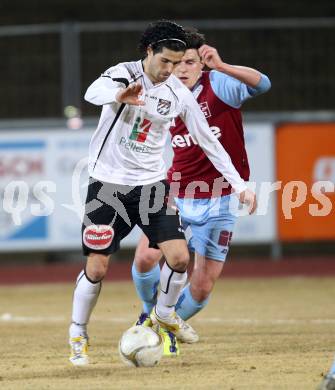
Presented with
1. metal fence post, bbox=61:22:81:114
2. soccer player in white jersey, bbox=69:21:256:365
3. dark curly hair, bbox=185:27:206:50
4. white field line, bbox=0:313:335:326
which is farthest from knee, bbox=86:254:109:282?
metal fence post, bbox=61:22:81:114

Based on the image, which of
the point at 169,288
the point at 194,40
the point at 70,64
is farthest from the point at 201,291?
the point at 70,64

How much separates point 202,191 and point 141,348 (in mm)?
1788

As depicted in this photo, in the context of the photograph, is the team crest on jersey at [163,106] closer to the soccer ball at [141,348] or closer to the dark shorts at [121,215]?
the dark shorts at [121,215]

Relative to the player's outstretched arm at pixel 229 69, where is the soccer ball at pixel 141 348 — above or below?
below

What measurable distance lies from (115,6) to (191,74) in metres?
9.40

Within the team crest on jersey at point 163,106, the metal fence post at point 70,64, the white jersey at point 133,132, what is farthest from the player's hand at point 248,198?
the metal fence post at point 70,64

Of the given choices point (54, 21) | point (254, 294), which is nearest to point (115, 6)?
point (54, 21)

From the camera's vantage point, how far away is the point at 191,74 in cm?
839

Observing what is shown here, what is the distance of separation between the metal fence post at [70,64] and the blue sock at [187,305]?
22.4 ft

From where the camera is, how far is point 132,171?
7215 mm

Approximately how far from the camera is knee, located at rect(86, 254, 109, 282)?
281 inches

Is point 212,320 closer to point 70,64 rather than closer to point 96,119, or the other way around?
point 96,119

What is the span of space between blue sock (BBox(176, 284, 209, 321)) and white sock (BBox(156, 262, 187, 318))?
2.29 ft

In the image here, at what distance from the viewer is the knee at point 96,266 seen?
713cm
